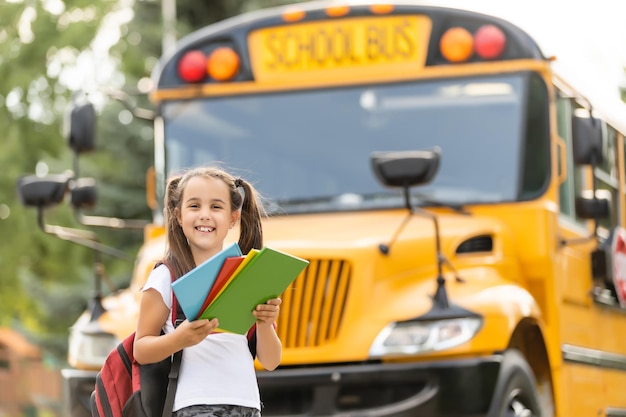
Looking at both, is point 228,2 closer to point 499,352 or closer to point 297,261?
point 499,352

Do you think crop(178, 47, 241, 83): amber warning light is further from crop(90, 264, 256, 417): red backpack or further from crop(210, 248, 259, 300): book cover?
crop(210, 248, 259, 300): book cover

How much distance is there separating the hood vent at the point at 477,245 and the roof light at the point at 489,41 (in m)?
0.85

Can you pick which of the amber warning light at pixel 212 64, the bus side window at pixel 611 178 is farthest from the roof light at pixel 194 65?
the bus side window at pixel 611 178

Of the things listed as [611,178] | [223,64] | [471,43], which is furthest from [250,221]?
[611,178]

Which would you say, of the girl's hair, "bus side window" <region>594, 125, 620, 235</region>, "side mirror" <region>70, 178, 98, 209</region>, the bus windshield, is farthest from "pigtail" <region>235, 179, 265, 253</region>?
"bus side window" <region>594, 125, 620, 235</region>

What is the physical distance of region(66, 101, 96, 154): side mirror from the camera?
7145mm

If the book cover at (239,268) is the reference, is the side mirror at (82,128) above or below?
below

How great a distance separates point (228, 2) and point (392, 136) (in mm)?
11793

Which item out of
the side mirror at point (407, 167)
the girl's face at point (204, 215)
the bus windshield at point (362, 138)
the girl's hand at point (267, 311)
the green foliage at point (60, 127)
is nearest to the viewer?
the girl's hand at point (267, 311)

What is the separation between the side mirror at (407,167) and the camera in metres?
5.87

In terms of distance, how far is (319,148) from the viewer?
6953 mm

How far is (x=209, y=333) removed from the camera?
3.54 meters

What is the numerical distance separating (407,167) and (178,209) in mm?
2281

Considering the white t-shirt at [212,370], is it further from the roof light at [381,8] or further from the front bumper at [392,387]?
the roof light at [381,8]
